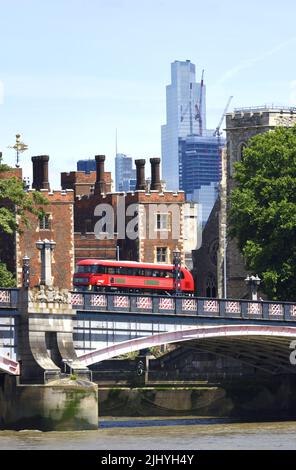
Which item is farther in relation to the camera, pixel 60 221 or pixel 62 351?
pixel 60 221

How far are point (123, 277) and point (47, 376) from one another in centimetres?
3157

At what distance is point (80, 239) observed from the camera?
444 ft

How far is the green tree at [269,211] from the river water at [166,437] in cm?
1786

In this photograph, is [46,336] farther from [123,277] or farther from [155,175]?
[155,175]

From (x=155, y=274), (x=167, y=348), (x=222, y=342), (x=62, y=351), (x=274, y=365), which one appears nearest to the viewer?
(x=62, y=351)

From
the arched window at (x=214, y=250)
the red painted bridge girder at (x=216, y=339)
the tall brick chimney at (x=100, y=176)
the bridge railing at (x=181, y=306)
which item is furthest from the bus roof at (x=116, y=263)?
the arched window at (x=214, y=250)

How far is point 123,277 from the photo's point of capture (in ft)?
361

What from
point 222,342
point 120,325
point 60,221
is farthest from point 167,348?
point 120,325

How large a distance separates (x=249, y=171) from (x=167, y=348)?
13.9m

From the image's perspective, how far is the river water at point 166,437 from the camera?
7275 cm

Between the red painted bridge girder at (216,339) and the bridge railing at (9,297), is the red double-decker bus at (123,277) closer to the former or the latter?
the red painted bridge girder at (216,339)

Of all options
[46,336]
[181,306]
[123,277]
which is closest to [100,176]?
[123,277]

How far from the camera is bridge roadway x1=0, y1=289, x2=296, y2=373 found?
270ft

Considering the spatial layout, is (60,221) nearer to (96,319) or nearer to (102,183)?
(102,183)
